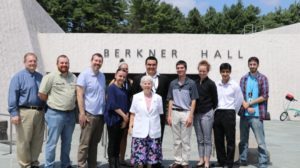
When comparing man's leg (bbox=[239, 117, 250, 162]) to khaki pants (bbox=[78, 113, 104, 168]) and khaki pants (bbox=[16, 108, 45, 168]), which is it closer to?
khaki pants (bbox=[78, 113, 104, 168])

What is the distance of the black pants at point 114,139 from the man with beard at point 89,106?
→ 0.22 metres

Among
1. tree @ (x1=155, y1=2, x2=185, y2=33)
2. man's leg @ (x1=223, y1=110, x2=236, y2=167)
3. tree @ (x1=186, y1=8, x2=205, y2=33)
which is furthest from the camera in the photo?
tree @ (x1=186, y1=8, x2=205, y2=33)

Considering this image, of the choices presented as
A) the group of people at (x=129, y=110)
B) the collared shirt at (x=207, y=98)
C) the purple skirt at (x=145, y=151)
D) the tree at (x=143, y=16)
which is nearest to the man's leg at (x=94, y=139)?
the group of people at (x=129, y=110)

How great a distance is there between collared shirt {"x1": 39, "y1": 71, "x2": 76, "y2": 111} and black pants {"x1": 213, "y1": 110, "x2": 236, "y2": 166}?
7.62 ft

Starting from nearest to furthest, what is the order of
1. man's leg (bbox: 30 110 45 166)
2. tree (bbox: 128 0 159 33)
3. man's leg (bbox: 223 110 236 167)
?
man's leg (bbox: 30 110 45 166) → man's leg (bbox: 223 110 236 167) → tree (bbox: 128 0 159 33)

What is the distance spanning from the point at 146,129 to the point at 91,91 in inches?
38.2

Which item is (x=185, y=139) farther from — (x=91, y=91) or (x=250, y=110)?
(x=91, y=91)

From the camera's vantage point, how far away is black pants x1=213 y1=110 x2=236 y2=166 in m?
6.43

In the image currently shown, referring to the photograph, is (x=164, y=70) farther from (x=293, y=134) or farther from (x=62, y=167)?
(x=62, y=167)

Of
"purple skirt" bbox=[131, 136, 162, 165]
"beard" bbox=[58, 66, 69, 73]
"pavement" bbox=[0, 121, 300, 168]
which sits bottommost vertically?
"pavement" bbox=[0, 121, 300, 168]

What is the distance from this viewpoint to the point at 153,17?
135ft

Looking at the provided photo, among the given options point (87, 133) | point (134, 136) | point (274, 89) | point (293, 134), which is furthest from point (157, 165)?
point (274, 89)

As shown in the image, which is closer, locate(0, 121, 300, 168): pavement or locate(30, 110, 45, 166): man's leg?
locate(30, 110, 45, 166): man's leg

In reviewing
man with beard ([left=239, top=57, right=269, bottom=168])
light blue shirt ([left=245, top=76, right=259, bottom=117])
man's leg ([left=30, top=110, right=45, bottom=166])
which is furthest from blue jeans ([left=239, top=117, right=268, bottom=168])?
man's leg ([left=30, top=110, right=45, bottom=166])
